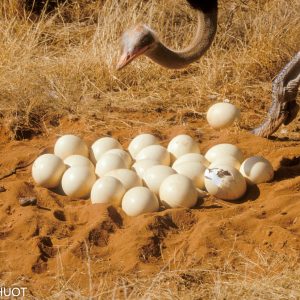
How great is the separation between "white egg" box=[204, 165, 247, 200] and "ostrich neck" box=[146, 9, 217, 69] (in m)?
0.65

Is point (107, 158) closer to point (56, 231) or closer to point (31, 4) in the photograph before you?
point (56, 231)

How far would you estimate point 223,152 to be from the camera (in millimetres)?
4789

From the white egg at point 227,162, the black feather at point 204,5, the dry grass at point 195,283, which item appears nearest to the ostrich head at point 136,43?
the black feather at point 204,5

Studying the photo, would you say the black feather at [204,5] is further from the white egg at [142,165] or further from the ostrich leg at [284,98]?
the white egg at [142,165]

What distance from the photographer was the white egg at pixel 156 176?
14.6 ft

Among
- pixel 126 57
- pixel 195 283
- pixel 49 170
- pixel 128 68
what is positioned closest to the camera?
pixel 195 283

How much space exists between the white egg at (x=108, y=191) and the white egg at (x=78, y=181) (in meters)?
0.15

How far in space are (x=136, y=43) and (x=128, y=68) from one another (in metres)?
2.58

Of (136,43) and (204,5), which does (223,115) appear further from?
(136,43)

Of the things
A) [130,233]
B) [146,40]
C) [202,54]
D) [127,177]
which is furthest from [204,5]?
[130,233]

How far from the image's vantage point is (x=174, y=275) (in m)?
3.58

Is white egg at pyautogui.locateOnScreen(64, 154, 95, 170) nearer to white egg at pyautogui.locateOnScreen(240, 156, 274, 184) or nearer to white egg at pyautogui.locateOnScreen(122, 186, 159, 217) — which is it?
white egg at pyautogui.locateOnScreen(122, 186, 159, 217)

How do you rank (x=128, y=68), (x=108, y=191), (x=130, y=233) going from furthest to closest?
(x=128, y=68)
(x=108, y=191)
(x=130, y=233)

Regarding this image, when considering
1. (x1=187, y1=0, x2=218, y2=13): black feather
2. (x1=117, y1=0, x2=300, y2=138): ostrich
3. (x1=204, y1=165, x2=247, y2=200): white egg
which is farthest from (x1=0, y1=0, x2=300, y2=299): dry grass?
(x1=204, y1=165, x2=247, y2=200): white egg
